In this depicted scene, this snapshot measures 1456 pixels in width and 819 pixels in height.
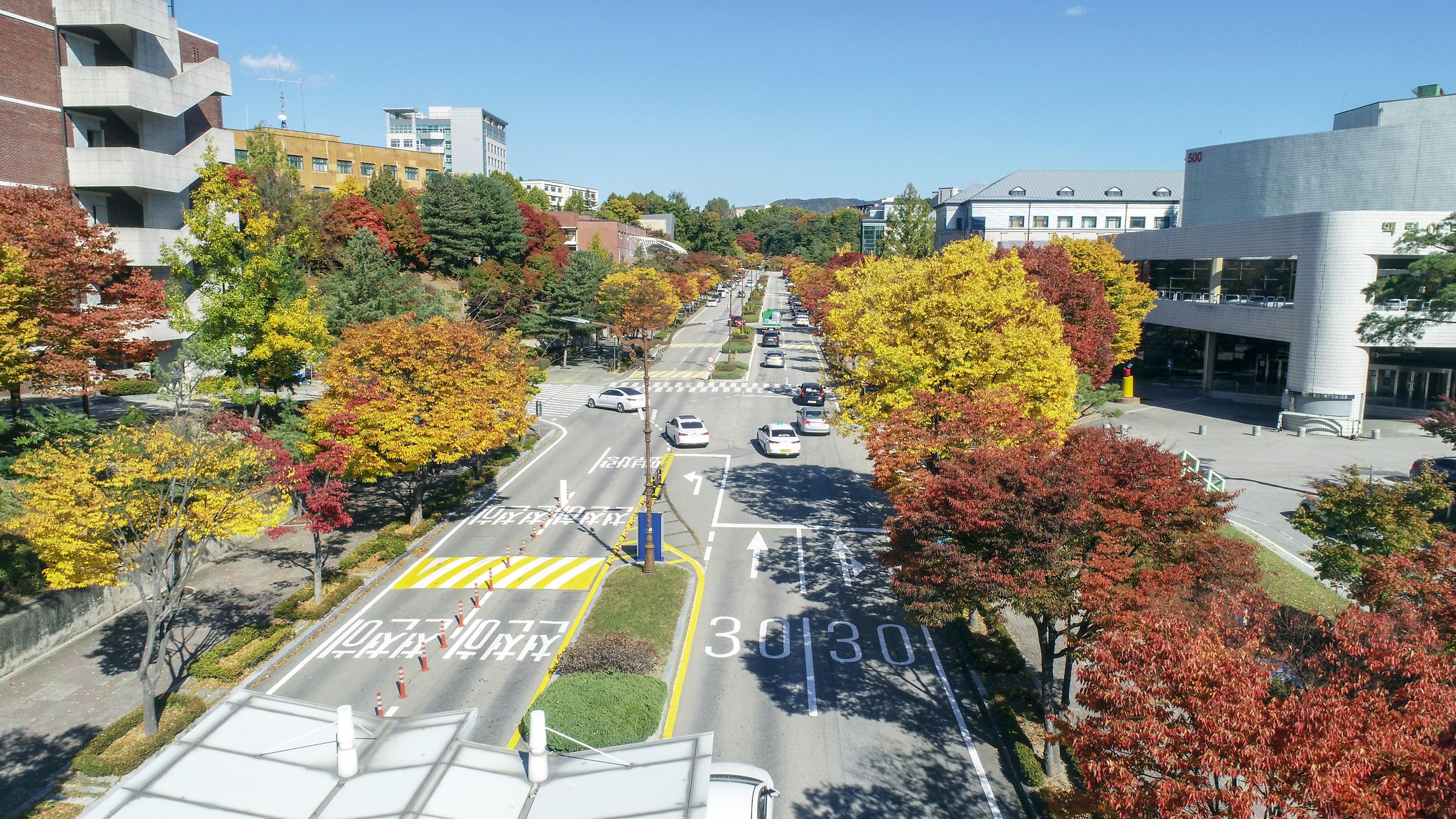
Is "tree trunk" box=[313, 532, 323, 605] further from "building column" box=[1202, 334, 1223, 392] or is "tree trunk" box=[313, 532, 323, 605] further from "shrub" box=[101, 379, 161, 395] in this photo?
"building column" box=[1202, 334, 1223, 392]

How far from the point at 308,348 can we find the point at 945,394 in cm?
2677

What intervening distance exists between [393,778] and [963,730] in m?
13.7

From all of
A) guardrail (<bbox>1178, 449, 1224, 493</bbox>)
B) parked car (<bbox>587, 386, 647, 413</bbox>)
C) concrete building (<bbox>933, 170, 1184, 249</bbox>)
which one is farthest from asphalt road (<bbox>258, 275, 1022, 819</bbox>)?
concrete building (<bbox>933, 170, 1184, 249</bbox>)

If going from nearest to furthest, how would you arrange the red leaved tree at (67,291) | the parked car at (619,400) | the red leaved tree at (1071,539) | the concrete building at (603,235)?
the red leaved tree at (1071,539), the red leaved tree at (67,291), the parked car at (619,400), the concrete building at (603,235)

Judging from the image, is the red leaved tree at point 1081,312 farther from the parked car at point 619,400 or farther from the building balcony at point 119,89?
the building balcony at point 119,89

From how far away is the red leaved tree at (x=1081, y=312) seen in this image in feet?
141

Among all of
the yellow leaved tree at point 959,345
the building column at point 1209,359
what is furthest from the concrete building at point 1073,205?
the yellow leaved tree at point 959,345

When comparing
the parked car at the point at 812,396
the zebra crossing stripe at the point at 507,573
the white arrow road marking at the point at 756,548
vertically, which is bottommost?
the zebra crossing stripe at the point at 507,573

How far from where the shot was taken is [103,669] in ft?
69.6

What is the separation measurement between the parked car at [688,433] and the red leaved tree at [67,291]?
76.0 ft

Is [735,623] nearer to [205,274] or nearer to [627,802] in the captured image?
[627,802]

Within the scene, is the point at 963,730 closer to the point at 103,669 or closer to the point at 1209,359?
the point at 103,669

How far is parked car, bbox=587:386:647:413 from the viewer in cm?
5334

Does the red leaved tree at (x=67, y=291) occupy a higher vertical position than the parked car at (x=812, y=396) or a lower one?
higher
